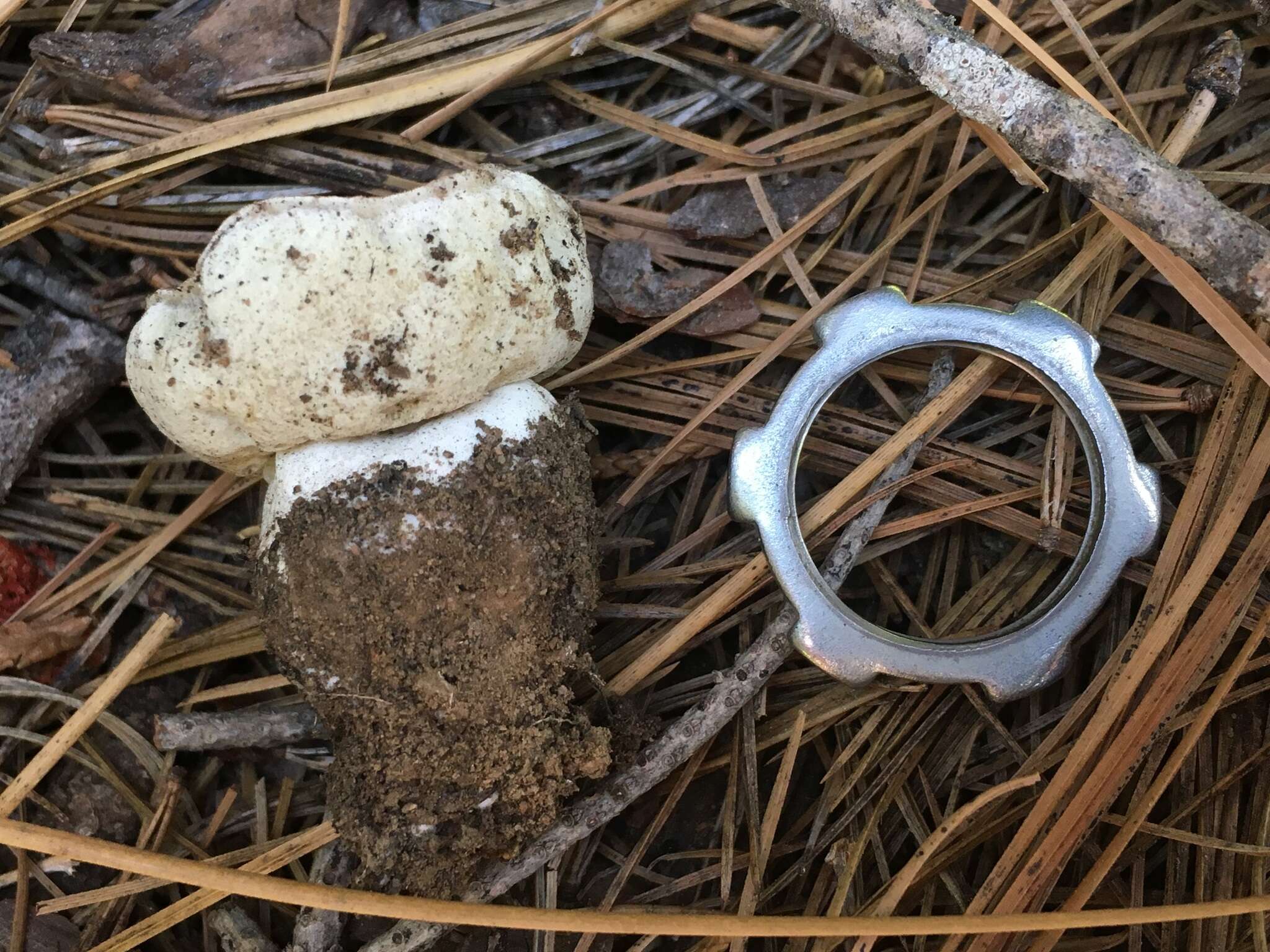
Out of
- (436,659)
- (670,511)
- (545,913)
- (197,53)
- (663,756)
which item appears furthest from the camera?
(670,511)

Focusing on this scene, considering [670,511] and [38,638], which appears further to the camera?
[670,511]

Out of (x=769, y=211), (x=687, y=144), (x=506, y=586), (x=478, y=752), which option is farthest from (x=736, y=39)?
(x=478, y=752)

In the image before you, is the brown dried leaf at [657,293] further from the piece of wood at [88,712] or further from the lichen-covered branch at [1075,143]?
the piece of wood at [88,712]

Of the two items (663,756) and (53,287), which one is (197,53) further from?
(663,756)

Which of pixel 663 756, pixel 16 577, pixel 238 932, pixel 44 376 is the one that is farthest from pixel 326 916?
pixel 44 376

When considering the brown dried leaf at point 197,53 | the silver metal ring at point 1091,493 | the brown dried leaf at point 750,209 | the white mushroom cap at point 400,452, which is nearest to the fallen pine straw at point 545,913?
the silver metal ring at point 1091,493

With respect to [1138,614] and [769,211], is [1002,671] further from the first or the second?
[769,211]
